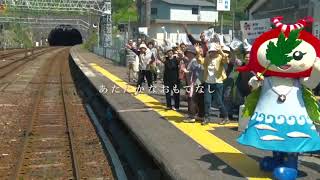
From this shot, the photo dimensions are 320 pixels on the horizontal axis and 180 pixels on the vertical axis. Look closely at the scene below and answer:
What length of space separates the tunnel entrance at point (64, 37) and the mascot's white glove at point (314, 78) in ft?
291

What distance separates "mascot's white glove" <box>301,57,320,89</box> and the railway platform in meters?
1.12

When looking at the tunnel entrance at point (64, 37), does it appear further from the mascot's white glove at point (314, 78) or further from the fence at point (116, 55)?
the mascot's white glove at point (314, 78)

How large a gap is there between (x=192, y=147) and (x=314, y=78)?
2715 millimetres

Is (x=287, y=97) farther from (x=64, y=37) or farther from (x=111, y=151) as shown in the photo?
(x=64, y=37)

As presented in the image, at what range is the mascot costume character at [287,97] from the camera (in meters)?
5.82

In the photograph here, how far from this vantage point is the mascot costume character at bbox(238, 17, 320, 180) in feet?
19.1

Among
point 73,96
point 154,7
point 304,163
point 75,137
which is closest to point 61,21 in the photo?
point 154,7

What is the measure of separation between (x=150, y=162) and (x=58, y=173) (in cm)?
152

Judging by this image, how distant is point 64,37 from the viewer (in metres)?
104

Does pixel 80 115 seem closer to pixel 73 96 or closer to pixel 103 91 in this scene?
pixel 103 91

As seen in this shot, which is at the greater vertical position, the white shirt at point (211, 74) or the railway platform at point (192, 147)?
the white shirt at point (211, 74)

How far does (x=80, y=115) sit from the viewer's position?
15453mm

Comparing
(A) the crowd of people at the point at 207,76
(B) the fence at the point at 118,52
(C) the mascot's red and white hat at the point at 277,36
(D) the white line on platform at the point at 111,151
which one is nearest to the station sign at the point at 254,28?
(A) the crowd of people at the point at 207,76

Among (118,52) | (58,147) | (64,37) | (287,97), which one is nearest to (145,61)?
(58,147)
